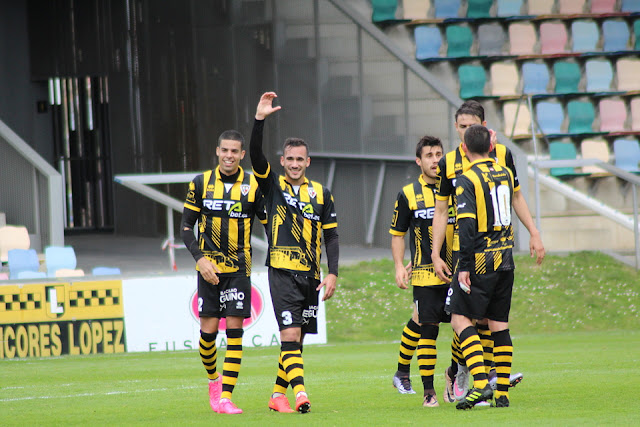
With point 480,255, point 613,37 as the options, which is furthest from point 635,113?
point 480,255

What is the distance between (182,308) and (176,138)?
11414 mm

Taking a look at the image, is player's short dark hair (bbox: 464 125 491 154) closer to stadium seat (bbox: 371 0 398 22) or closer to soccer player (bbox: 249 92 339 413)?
soccer player (bbox: 249 92 339 413)

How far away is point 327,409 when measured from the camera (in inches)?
283

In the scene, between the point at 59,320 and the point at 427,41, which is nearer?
the point at 59,320

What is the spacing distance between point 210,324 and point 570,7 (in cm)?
1963

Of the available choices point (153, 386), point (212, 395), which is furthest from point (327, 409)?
point (153, 386)

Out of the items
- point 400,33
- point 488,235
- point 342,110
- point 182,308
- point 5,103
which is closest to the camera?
point 488,235

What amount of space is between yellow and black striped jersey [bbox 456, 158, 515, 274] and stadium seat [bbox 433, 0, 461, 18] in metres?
18.0

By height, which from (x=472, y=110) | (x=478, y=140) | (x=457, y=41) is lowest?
(x=478, y=140)

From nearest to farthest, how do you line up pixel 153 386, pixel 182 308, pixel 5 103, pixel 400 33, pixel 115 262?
pixel 153 386, pixel 182 308, pixel 115 262, pixel 400 33, pixel 5 103

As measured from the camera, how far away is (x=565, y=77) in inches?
948

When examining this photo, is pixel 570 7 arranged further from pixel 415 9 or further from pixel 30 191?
pixel 30 191

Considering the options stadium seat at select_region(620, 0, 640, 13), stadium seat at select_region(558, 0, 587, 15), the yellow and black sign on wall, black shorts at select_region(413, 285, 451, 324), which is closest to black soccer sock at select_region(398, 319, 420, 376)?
black shorts at select_region(413, 285, 451, 324)

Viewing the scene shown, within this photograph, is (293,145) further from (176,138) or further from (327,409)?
(176,138)
